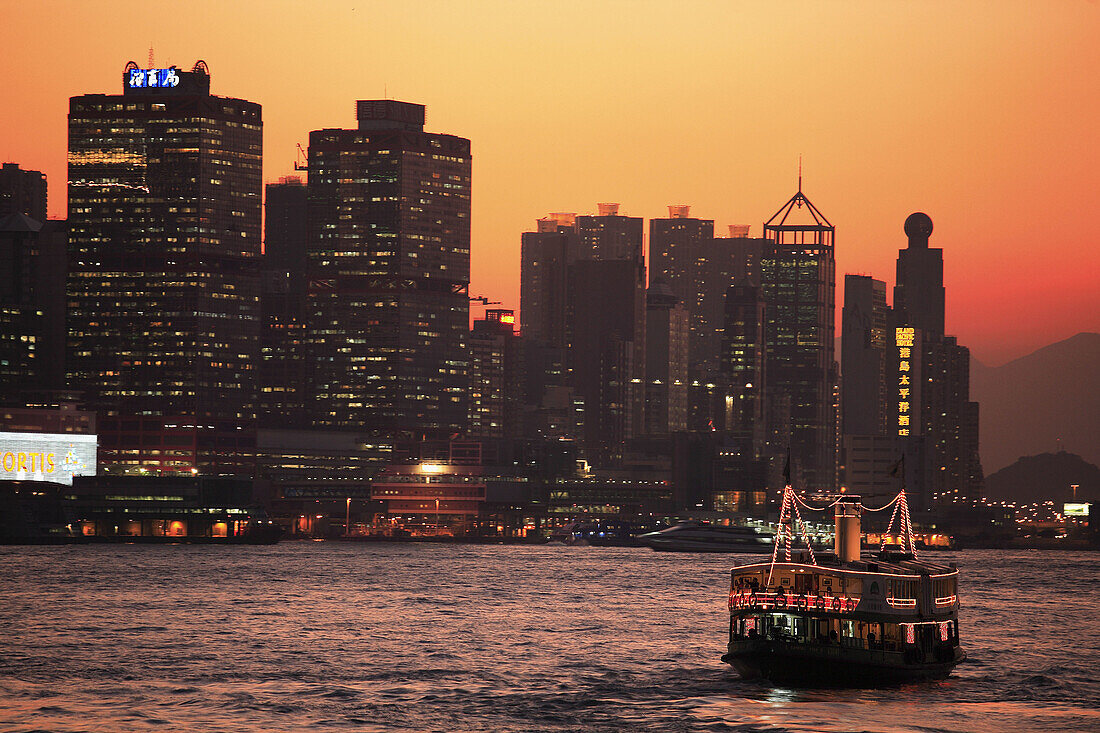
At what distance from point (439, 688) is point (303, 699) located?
28.3ft

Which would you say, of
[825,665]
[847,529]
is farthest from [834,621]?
[847,529]

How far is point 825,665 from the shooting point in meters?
83.5

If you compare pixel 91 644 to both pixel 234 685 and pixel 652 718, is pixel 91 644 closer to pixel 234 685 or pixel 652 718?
pixel 234 685

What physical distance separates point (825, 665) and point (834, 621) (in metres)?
2.32

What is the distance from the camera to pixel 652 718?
78.4 metres

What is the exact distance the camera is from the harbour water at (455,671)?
78438mm

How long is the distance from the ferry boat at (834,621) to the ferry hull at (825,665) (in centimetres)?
5

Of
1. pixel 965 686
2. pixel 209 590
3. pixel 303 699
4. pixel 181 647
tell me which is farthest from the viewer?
pixel 209 590

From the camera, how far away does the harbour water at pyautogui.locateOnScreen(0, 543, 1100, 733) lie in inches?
3088

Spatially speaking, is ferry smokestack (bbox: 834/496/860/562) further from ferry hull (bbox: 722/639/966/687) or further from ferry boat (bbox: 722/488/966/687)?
ferry hull (bbox: 722/639/966/687)

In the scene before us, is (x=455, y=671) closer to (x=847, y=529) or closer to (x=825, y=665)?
(x=825, y=665)

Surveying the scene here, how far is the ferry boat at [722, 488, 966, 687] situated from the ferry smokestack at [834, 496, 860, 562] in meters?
1.90

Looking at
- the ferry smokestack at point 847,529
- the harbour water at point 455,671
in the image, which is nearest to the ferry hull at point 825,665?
the harbour water at point 455,671

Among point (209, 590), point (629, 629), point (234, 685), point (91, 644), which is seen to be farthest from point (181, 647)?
point (209, 590)
